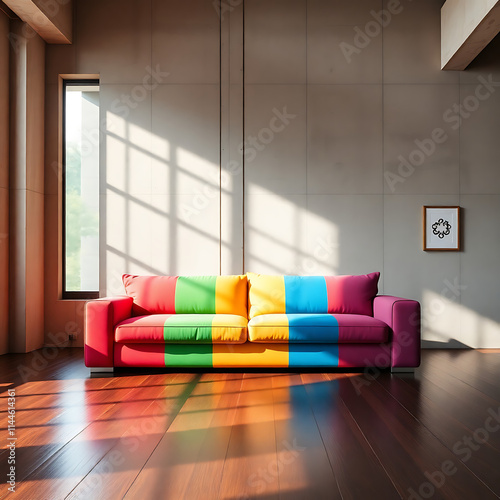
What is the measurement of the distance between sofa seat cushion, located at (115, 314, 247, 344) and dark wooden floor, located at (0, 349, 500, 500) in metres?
0.29

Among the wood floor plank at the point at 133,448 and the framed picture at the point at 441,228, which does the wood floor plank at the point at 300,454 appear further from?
the framed picture at the point at 441,228

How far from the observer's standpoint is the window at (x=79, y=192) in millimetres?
5176

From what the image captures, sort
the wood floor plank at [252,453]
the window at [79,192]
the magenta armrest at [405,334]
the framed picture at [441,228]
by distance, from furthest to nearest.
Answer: the window at [79,192], the framed picture at [441,228], the magenta armrest at [405,334], the wood floor plank at [252,453]

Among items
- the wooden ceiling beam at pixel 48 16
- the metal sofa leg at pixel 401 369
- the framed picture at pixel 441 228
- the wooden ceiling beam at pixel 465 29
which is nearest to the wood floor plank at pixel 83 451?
the metal sofa leg at pixel 401 369

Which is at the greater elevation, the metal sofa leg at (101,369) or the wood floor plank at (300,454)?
the wood floor plank at (300,454)

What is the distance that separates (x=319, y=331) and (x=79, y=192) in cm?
319

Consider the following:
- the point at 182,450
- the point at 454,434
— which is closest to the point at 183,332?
the point at 182,450

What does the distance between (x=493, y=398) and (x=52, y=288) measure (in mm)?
4274

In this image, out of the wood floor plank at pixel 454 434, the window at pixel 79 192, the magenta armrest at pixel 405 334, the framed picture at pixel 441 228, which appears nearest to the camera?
the wood floor plank at pixel 454 434

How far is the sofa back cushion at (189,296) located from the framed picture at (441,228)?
2.13 meters

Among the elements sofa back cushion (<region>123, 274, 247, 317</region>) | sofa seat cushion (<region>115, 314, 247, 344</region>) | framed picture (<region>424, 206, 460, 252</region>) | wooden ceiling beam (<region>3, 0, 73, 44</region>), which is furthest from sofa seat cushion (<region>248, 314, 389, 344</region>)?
wooden ceiling beam (<region>3, 0, 73, 44</region>)

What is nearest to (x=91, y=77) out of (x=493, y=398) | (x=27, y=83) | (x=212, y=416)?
(x=27, y=83)

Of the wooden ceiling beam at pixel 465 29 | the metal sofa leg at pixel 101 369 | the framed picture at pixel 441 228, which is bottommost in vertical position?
the metal sofa leg at pixel 101 369

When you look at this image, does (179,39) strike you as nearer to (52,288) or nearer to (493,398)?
(52,288)
